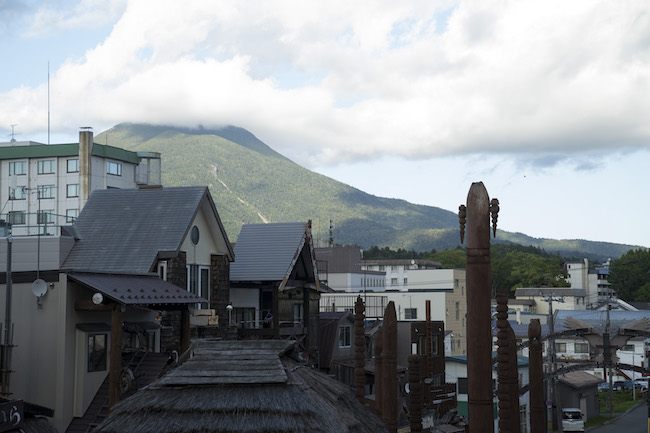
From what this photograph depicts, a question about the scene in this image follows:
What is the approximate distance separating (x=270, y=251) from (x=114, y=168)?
211 ft

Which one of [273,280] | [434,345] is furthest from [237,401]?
[434,345]

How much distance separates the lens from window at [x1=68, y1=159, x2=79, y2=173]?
321 feet

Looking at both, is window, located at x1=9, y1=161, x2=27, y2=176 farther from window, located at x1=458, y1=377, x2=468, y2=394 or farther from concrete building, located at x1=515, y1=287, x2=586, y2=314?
concrete building, located at x1=515, y1=287, x2=586, y2=314

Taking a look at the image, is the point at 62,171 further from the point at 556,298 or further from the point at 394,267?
the point at 556,298

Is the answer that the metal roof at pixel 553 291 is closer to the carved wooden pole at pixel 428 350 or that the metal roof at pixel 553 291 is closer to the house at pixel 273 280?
the carved wooden pole at pixel 428 350

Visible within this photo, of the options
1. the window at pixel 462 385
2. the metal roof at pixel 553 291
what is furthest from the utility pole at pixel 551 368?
the metal roof at pixel 553 291

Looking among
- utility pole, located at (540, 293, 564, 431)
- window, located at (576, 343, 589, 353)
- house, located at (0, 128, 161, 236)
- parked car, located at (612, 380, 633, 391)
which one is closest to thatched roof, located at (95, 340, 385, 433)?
utility pole, located at (540, 293, 564, 431)

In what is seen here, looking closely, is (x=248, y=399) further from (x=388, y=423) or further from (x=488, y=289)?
(x=388, y=423)

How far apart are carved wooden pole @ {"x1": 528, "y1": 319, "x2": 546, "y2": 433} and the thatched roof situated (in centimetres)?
1003

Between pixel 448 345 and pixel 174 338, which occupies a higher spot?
pixel 174 338

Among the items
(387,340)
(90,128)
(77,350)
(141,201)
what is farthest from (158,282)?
(90,128)

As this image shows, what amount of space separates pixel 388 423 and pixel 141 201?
1485 centimetres

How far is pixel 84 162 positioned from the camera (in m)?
95.8

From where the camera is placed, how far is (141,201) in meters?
33.4
